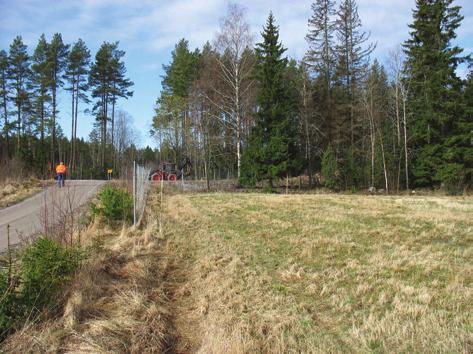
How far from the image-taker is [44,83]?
42375 mm

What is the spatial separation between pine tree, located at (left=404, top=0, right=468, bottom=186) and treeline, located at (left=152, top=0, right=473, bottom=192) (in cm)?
8

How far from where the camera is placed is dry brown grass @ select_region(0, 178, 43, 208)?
17462 mm

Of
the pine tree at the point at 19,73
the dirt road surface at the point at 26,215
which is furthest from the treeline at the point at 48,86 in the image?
the dirt road surface at the point at 26,215

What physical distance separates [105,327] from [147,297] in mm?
1155

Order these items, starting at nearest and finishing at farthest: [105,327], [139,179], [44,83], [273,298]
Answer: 1. [105,327]
2. [273,298]
3. [139,179]
4. [44,83]

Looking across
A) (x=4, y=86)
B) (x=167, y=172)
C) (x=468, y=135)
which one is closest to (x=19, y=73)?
(x=4, y=86)

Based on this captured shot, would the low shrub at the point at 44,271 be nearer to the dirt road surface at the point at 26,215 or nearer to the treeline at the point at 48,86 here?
the dirt road surface at the point at 26,215

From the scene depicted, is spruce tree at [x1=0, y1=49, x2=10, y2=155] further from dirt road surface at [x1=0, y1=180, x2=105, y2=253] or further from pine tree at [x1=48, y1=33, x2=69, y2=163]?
dirt road surface at [x1=0, y1=180, x2=105, y2=253]

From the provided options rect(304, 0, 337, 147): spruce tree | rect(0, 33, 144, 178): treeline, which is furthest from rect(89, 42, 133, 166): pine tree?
rect(304, 0, 337, 147): spruce tree

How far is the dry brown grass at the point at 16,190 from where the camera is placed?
57.3 feet

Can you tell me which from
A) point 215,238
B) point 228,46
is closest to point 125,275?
point 215,238

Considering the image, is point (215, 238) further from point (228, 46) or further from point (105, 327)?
point (228, 46)

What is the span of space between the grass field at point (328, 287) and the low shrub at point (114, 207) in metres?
1.66

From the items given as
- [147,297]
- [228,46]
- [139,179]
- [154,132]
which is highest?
[228,46]
